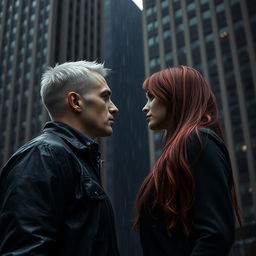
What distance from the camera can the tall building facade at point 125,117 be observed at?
9875 centimetres

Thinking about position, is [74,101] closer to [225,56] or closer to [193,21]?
[225,56]

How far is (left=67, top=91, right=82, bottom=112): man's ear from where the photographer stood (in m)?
3.43

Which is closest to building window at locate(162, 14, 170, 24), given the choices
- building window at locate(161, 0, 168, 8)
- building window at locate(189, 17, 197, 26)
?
building window at locate(161, 0, 168, 8)

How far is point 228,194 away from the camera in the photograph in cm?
288

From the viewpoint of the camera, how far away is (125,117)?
368 feet

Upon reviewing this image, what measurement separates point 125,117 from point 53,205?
109761mm

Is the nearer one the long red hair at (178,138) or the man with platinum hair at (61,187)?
the man with platinum hair at (61,187)

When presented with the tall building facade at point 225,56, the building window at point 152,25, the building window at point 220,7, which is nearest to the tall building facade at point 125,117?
the building window at point 152,25

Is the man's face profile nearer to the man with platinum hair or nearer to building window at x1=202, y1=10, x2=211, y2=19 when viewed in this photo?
the man with platinum hair

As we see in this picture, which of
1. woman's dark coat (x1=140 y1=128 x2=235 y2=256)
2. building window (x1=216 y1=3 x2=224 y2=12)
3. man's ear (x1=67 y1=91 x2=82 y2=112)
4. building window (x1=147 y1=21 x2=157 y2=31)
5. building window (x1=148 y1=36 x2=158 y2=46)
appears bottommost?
woman's dark coat (x1=140 y1=128 x2=235 y2=256)

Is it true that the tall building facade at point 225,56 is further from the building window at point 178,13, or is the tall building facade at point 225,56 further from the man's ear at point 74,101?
the man's ear at point 74,101

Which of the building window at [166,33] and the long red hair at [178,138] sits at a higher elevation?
the building window at [166,33]

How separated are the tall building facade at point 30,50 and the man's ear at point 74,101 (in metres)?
64.6

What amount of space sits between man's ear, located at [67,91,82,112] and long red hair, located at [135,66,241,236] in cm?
68
